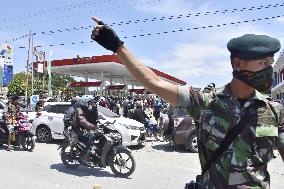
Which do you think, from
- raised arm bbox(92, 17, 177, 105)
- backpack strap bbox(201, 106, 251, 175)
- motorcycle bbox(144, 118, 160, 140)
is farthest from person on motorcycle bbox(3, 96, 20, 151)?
backpack strap bbox(201, 106, 251, 175)

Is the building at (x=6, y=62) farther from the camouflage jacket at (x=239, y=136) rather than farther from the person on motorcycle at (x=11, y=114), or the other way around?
the camouflage jacket at (x=239, y=136)

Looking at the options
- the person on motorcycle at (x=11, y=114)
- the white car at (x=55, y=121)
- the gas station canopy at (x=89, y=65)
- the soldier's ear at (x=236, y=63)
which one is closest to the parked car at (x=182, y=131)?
the white car at (x=55, y=121)

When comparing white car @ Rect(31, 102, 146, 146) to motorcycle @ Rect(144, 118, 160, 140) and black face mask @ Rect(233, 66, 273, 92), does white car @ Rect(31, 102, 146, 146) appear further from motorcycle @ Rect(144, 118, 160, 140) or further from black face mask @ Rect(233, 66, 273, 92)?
black face mask @ Rect(233, 66, 273, 92)

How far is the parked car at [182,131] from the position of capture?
13719mm

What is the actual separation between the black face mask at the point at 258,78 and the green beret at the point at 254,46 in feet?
0.25

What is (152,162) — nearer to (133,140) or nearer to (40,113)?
(133,140)

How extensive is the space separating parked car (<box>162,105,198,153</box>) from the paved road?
1.54 ft

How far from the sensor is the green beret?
2289mm

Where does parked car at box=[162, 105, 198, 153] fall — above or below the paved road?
above

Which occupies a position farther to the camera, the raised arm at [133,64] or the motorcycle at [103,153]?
the motorcycle at [103,153]

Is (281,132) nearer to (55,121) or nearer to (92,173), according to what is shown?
(92,173)

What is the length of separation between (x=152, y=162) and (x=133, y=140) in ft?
7.80

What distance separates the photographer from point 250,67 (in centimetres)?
232

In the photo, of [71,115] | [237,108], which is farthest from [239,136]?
[71,115]
